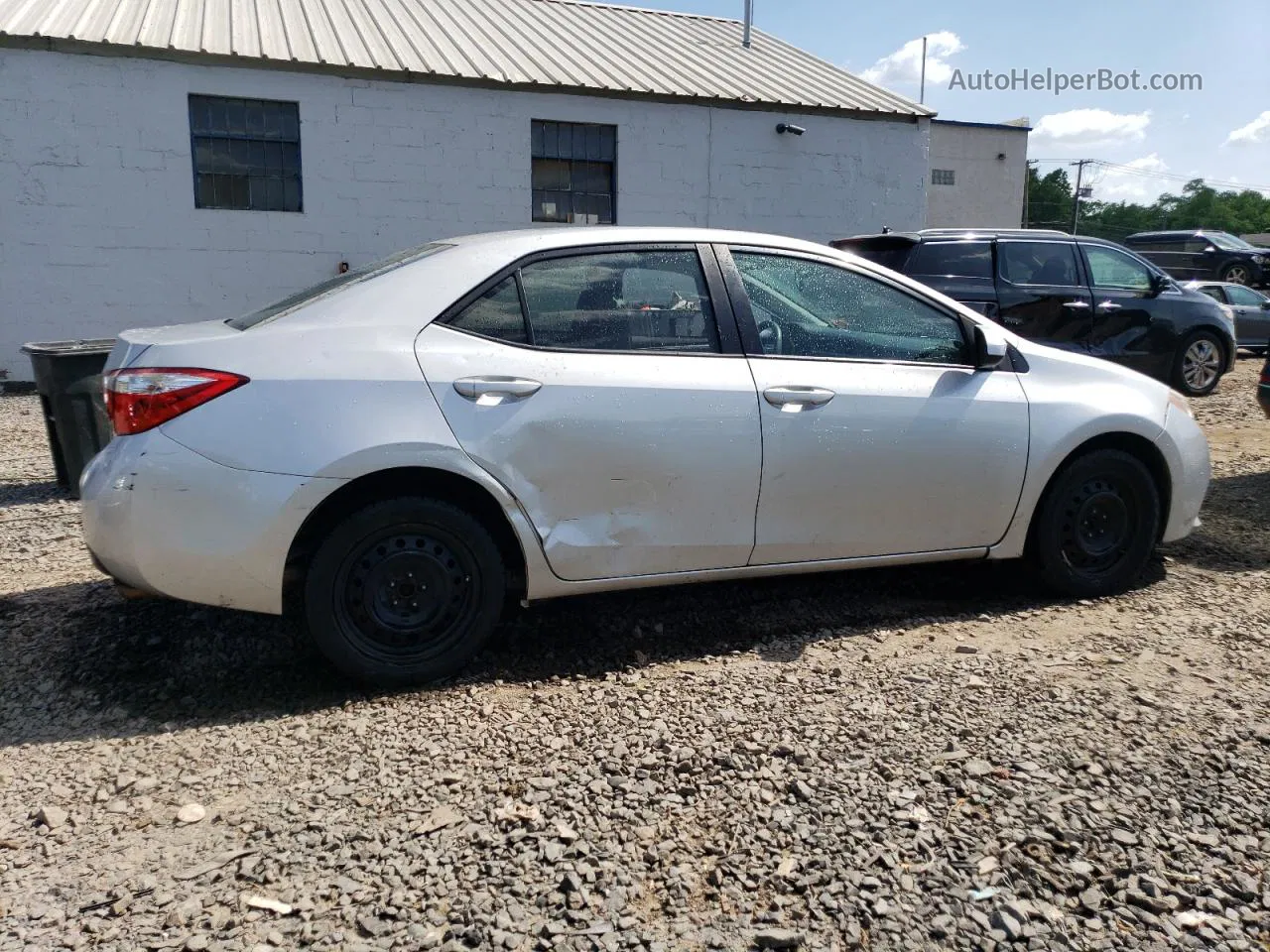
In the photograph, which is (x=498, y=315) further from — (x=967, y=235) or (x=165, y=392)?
(x=967, y=235)

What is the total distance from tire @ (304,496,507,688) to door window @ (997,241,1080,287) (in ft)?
24.1

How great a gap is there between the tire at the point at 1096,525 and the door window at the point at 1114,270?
6076mm

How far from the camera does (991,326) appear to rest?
442 centimetres

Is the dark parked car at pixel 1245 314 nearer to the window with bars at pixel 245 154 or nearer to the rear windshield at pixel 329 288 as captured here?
the window with bars at pixel 245 154

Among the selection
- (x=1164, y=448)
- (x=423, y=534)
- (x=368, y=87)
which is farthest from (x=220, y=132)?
(x=1164, y=448)

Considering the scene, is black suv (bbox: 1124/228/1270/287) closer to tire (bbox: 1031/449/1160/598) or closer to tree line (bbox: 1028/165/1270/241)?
tire (bbox: 1031/449/1160/598)

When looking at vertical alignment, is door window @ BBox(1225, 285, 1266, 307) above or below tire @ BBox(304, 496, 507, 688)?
above

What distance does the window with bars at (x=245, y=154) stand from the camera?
1185cm

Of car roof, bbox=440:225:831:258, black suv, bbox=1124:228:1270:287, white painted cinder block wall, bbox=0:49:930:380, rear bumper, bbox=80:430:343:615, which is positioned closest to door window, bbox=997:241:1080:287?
white painted cinder block wall, bbox=0:49:930:380

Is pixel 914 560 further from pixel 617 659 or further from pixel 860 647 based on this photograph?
pixel 617 659

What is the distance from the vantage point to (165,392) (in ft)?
10.8

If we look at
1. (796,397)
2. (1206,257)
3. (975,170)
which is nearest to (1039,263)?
(796,397)

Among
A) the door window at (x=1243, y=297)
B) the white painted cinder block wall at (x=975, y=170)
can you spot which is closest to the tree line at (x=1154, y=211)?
the white painted cinder block wall at (x=975, y=170)

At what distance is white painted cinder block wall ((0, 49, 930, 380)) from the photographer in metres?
11.3
